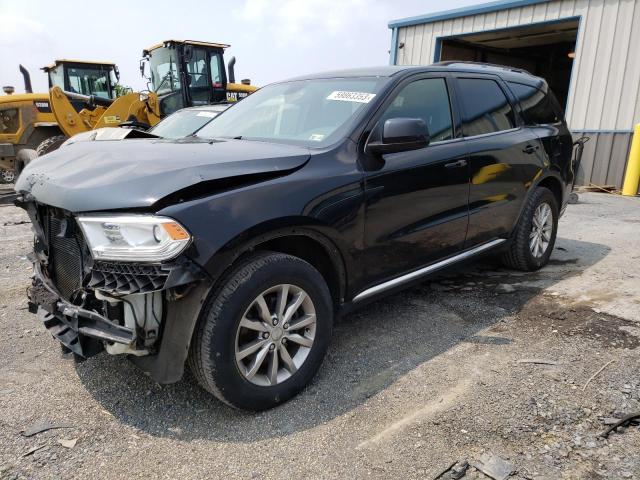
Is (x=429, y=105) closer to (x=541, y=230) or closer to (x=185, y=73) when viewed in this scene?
(x=541, y=230)

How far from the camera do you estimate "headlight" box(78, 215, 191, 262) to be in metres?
2.04

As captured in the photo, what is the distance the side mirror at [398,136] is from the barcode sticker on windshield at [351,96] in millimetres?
285

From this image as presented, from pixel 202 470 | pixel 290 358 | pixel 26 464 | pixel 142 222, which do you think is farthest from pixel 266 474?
pixel 142 222

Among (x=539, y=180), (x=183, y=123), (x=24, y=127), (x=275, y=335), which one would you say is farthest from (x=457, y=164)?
(x=24, y=127)

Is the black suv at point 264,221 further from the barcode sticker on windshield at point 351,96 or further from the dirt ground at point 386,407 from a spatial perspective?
the dirt ground at point 386,407

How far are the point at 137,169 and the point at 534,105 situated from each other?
379 cm

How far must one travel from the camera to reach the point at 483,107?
3869mm

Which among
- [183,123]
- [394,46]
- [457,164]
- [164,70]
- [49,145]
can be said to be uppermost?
[394,46]

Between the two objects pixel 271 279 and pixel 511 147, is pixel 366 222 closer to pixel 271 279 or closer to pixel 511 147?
pixel 271 279

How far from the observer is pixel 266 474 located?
82.4 inches

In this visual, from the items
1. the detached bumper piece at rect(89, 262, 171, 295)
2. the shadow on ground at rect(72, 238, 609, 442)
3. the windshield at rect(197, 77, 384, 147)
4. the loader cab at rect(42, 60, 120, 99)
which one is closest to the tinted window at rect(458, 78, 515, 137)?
the windshield at rect(197, 77, 384, 147)

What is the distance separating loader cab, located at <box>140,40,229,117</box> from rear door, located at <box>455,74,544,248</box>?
845cm

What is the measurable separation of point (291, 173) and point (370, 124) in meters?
0.72

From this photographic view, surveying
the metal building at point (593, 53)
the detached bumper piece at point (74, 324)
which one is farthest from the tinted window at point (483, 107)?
the metal building at point (593, 53)
